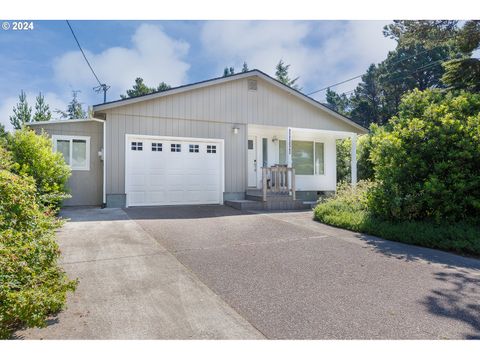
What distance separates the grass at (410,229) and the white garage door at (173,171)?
4122mm

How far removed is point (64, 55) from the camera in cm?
743

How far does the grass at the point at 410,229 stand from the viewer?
4.86m

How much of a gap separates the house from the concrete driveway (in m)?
3.54

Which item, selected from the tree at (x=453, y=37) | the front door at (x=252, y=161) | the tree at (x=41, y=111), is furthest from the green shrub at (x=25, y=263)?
the tree at (x=41, y=111)

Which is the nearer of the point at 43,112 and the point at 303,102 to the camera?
the point at 303,102

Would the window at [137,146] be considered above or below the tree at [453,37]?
below

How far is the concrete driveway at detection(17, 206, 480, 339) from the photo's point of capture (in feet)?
7.89

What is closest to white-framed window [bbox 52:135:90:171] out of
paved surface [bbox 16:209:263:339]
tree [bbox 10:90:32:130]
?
paved surface [bbox 16:209:263:339]

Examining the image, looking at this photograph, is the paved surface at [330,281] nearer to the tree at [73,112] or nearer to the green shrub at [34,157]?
the green shrub at [34,157]

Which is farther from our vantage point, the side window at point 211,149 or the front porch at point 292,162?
the side window at point 211,149

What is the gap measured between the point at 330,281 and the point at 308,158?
9520mm
